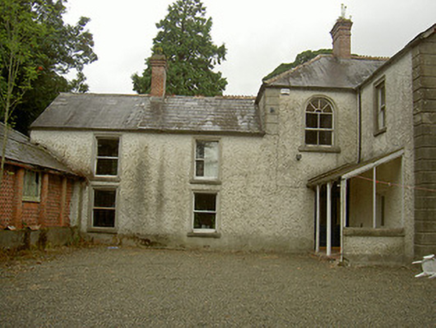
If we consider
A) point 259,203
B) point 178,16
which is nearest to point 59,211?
point 259,203

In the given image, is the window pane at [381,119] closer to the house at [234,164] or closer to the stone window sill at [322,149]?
the house at [234,164]

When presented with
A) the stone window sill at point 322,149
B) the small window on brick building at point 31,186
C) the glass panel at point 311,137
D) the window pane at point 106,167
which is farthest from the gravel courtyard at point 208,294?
the glass panel at point 311,137

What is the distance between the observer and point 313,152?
53.3 feet

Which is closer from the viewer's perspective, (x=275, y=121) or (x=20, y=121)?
(x=275, y=121)

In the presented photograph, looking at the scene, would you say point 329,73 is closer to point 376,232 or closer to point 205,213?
point 205,213

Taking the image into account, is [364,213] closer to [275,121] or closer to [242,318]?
[275,121]

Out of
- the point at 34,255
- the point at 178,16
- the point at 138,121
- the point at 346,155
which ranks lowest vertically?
the point at 34,255

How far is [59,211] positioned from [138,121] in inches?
173

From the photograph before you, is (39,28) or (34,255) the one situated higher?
(39,28)

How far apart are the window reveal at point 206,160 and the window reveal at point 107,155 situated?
3.24 metres

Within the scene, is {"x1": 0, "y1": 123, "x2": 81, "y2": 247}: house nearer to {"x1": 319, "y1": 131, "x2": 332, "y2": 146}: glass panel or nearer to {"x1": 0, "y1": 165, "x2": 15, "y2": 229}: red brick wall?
{"x1": 0, "y1": 165, "x2": 15, "y2": 229}: red brick wall

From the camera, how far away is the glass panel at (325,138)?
16.5 meters

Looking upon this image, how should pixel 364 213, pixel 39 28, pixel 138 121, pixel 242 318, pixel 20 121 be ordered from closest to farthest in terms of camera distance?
pixel 242 318 → pixel 39 28 → pixel 364 213 → pixel 138 121 → pixel 20 121

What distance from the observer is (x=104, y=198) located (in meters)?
Result: 17.0
